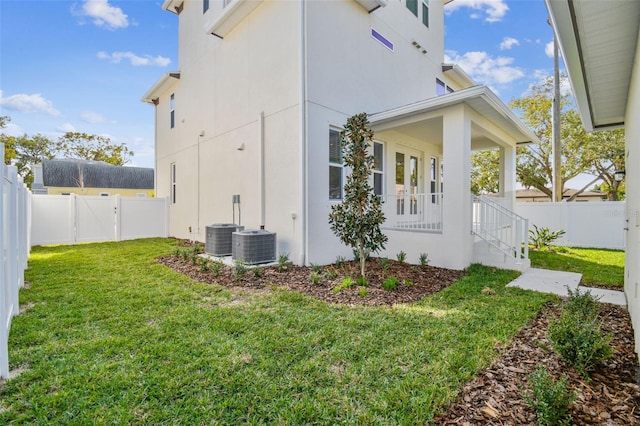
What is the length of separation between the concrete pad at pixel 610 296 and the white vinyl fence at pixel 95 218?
13332mm

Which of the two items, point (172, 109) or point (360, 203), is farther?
point (172, 109)

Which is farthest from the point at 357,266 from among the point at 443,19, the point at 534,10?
the point at 534,10

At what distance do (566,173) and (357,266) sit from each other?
18.4 metres

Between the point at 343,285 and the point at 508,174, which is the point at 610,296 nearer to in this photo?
the point at 343,285

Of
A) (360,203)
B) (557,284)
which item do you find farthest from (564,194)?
(360,203)

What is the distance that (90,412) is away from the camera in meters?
2.05

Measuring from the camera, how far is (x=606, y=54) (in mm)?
3465

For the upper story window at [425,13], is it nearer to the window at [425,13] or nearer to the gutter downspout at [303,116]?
the window at [425,13]

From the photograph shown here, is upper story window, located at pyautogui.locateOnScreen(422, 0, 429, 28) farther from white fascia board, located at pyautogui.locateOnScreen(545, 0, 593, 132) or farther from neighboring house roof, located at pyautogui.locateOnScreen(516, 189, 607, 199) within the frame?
neighboring house roof, located at pyautogui.locateOnScreen(516, 189, 607, 199)

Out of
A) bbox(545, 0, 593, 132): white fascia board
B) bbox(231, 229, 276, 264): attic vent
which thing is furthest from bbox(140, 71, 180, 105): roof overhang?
bbox(545, 0, 593, 132): white fascia board

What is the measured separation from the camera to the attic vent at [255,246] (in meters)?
6.80

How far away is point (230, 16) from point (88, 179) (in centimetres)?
2462

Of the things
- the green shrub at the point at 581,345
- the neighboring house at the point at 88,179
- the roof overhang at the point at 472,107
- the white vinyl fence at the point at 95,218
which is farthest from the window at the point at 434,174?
the neighboring house at the point at 88,179

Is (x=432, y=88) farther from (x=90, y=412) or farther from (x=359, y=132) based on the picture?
(x=90, y=412)
